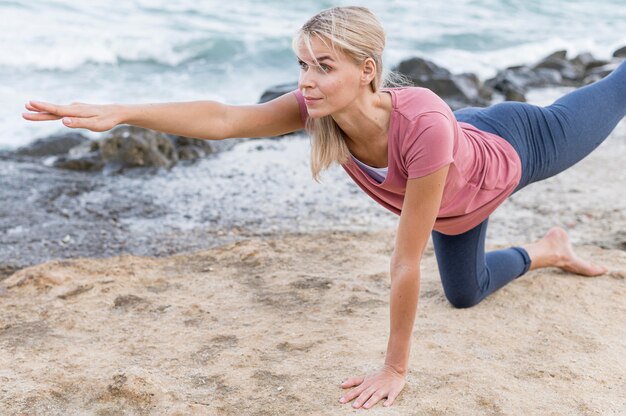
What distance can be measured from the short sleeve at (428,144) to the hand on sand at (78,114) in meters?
1.13

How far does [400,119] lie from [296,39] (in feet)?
1.70

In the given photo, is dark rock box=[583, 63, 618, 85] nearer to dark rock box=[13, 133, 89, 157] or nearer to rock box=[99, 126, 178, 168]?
rock box=[99, 126, 178, 168]

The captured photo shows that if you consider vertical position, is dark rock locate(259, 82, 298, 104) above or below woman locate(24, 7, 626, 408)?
below

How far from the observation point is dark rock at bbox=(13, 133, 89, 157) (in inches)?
332

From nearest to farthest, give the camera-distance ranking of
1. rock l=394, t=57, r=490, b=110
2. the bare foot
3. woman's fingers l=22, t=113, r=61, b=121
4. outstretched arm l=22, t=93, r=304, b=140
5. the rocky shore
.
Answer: woman's fingers l=22, t=113, r=61, b=121 → outstretched arm l=22, t=93, r=304, b=140 → the bare foot → the rocky shore → rock l=394, t=57, r=490, b=110

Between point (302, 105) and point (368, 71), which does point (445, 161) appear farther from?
point (302, 105)

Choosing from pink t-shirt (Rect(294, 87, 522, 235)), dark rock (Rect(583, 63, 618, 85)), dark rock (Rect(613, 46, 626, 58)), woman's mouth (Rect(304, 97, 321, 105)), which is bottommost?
dark rock (Rect(583, 63, 618, 85))

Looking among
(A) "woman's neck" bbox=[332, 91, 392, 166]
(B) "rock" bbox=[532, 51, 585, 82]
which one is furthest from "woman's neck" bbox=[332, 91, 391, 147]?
(B) "rock" bbox=[532, 51, 585, 82]

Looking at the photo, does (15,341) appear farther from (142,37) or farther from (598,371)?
(142,37)

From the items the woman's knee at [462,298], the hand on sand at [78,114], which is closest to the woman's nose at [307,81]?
the hand on sand at [78,114]

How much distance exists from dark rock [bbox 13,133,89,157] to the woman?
574 cm

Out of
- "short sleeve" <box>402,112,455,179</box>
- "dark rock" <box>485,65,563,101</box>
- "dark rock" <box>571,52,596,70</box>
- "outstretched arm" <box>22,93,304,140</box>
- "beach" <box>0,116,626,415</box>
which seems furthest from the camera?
"dark rock" <box>571,52,596,70</box>

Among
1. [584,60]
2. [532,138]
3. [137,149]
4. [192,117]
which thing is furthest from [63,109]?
[584,60]

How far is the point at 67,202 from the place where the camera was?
6.73 metres
